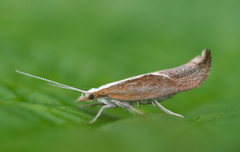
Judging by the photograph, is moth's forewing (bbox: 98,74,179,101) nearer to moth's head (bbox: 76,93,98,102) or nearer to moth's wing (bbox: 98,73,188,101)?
moth's wing (bbox: 98,73,188,101)

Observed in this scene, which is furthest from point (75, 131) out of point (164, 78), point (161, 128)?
point (164, 78)

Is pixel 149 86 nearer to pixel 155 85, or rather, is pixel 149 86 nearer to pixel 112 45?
pixel 155 85

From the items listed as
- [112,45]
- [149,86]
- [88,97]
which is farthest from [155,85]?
[112,45]

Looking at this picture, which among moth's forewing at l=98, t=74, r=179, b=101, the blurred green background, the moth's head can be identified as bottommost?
the moth's head

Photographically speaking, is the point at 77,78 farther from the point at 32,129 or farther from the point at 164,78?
the point at 32,129

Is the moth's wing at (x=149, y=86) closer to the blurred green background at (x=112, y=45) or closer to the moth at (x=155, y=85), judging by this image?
the moth at (x=155, y=85)

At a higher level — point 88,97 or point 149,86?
point 149,86

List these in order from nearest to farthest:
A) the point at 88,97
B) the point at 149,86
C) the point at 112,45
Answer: the point at 149,86, the point at 88,97, the point at 112,45

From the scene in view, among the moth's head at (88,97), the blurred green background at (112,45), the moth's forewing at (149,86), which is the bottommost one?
the moth's head at (88,97)

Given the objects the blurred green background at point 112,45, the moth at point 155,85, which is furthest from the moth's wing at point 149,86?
the blurred green background at point 112,45

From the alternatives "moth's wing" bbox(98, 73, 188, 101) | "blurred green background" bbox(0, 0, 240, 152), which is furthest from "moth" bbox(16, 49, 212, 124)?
"blurred green background" bbox(0, 0, 240, 152)
